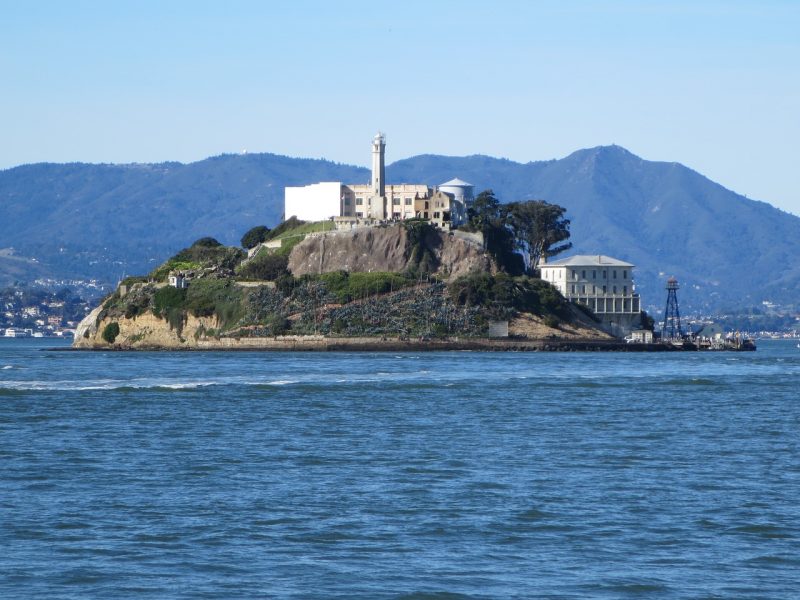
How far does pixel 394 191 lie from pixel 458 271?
1597cm

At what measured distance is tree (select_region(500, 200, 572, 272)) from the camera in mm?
155250

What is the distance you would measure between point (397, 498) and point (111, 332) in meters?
117

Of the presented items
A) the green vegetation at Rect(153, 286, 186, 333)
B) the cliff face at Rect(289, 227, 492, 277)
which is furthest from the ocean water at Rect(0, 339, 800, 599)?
the cliff face at Rect(289, 227, 492, 277)

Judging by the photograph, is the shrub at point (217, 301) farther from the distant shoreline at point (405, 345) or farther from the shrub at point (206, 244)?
the shrub at point (206, 244)

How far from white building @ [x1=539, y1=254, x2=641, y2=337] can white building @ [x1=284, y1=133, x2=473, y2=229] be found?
37.2 ft

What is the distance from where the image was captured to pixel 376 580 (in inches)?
889

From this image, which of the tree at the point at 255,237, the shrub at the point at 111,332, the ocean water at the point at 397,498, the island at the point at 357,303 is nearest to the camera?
the ocean water at the point at 397,498

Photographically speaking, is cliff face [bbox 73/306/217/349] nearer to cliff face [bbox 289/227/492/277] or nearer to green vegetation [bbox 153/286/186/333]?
green vegetation [bbox 153/286/186/333]

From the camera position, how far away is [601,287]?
155m

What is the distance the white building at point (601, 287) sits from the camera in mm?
152500

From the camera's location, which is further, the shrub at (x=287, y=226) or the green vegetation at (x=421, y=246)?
the shrub at (x=287, y=226)

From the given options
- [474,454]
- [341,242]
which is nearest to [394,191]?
[341,242]

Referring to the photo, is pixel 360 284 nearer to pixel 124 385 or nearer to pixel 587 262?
pixel 587 262

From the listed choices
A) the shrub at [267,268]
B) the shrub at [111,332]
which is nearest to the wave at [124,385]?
the shrub at [111,332]
